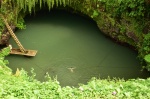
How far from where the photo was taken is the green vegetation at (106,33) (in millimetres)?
7242

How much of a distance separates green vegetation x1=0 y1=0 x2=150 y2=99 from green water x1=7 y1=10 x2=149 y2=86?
0.62 metres

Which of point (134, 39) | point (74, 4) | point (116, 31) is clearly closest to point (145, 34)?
point (134, 39)

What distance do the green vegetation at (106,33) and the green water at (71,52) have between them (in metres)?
0.62

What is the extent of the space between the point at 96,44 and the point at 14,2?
5.36 metres

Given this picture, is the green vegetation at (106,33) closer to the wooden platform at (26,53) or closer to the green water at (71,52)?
the green water at (71,52)

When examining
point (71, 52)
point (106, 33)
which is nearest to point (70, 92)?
point (71, 52)

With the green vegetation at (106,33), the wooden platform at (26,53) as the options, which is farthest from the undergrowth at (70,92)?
the wooden platform at (26,53)

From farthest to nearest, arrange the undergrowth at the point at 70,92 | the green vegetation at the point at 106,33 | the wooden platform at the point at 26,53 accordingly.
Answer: the wooden platform at the point at 26,53 → the green vegetation at the point at 106,33 → the undergrowth at the point at 70,92

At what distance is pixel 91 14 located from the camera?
15.9m

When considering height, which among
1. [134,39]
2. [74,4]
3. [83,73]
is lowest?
[83,73]

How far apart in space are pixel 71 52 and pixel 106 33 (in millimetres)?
2495

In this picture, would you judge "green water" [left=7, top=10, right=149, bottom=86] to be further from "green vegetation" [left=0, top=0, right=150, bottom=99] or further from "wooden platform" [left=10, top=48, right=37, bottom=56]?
"green vegetation" [left=0, top=0, right=150, bottom=99]

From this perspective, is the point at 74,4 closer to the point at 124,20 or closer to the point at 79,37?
the point at 79,37

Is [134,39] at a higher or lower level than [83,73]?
higher
